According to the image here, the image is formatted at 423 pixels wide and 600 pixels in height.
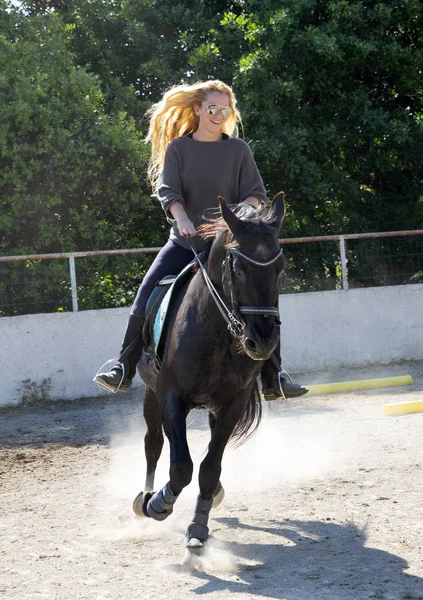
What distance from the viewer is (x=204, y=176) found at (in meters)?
5.59

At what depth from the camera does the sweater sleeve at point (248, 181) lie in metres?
5.65

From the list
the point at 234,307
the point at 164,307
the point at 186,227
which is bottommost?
the point at 164,307

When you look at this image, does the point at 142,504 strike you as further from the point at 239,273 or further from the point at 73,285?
the point at 73,285

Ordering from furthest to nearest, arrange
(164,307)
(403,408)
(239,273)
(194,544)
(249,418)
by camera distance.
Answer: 1. (403,408)
2. (249,418)
3. (164,307)
4. (194,544)
5. (239,273)

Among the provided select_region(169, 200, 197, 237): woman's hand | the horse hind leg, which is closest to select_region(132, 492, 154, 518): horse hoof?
the horse hind leg

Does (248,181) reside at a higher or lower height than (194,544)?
higher

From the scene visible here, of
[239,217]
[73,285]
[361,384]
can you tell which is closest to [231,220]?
[239,217]

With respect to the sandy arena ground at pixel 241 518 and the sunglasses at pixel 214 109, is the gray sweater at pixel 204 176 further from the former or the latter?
the sandy arena ground at pixel 241 518

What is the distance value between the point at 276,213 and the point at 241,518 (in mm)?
2260

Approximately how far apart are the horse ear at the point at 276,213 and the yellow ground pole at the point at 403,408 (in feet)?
16.4

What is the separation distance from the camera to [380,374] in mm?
12953

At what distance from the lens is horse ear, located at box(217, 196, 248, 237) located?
461cm

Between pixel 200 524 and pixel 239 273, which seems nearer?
pixel 239 273

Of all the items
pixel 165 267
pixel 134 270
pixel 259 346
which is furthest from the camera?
pixel 134 270
